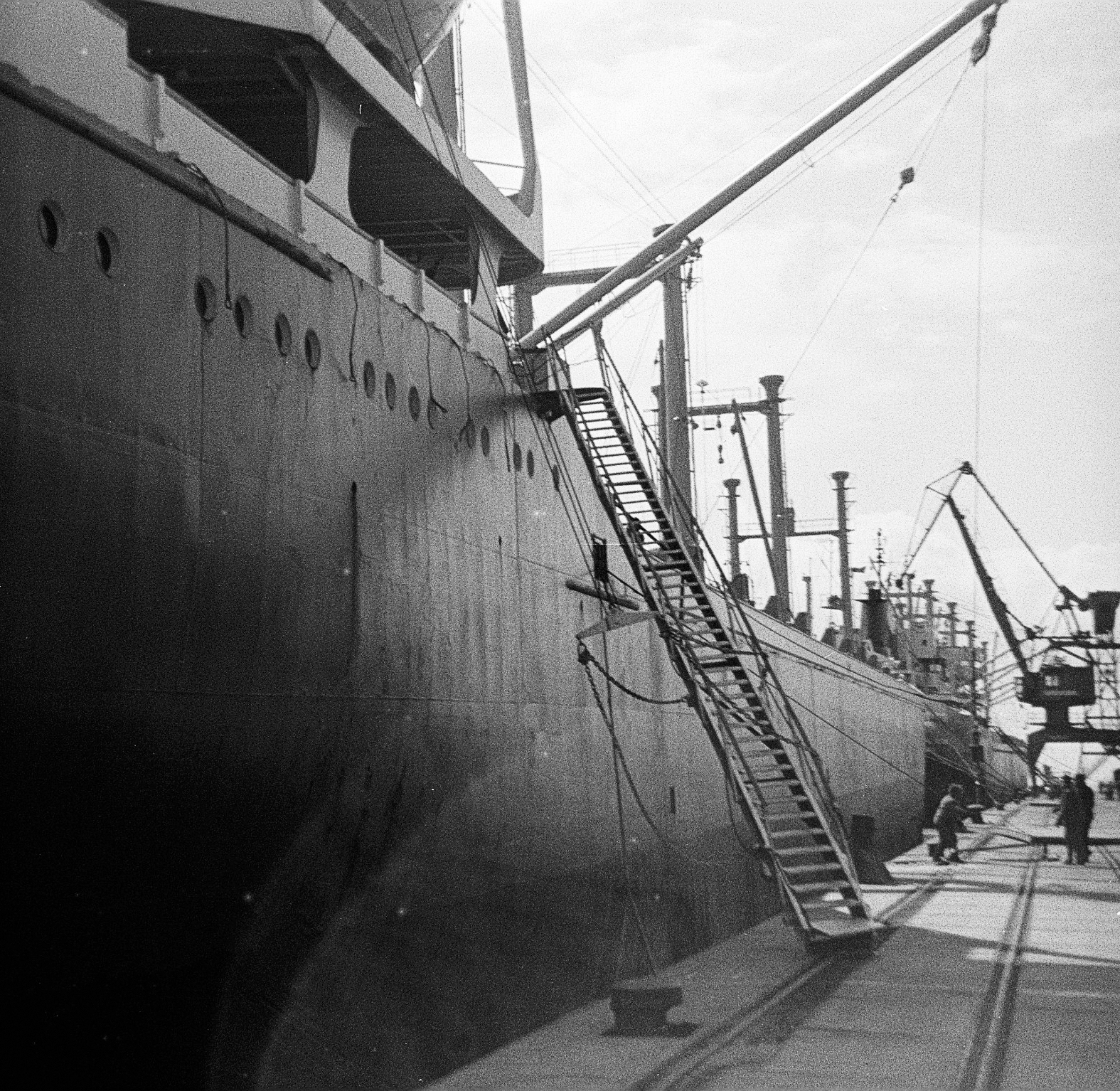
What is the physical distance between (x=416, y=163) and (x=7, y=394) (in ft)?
25.8

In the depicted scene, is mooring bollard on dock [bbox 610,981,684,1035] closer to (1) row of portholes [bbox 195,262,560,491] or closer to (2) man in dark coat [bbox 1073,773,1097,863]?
(1) row of portholes [bbox 195,262,560,491]

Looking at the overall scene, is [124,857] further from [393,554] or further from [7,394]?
[393,554]

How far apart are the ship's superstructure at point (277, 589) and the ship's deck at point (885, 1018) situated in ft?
2.59

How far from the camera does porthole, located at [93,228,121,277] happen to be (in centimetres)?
689

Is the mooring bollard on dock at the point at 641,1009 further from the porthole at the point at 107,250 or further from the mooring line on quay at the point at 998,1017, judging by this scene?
the porthole at the point at 107,250

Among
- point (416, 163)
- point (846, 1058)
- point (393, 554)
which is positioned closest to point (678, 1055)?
point (846, 1058)

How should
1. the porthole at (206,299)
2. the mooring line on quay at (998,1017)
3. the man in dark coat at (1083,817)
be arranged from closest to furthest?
the porthole at (206,299), the mooring line on quay at (998,1017), the man in dark coat at (1083,817)

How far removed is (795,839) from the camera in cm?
2150

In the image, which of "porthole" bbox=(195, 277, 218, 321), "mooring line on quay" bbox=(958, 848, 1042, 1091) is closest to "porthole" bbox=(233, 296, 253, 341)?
"porthole" bbox=(195, 277, 218, 321)

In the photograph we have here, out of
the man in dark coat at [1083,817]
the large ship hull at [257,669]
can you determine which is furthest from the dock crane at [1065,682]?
the large ship hull at [257,669]

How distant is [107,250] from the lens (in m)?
6.97

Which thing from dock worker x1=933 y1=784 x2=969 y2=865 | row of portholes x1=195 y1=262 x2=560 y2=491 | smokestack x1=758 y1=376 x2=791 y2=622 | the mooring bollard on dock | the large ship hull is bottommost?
dock worker x1=933 y1=784 x2=969 y2=865

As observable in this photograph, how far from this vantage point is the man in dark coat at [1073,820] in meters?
27.9

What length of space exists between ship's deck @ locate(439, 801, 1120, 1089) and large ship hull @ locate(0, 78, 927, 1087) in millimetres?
826
